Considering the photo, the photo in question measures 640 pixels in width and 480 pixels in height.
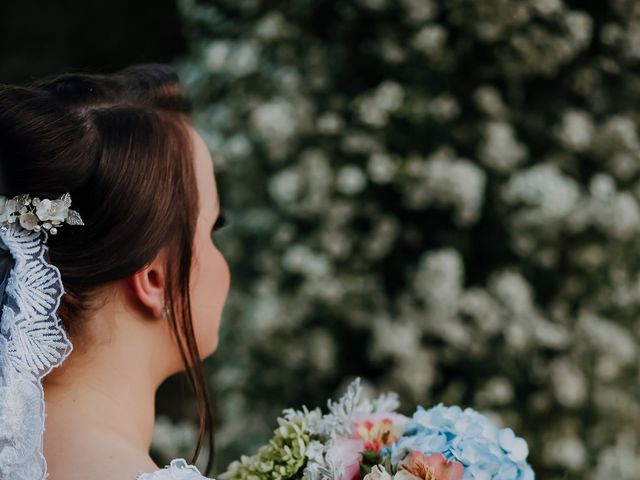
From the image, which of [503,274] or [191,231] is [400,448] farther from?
[503,274]

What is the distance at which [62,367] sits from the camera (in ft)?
4.78

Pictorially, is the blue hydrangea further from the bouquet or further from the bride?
the bride

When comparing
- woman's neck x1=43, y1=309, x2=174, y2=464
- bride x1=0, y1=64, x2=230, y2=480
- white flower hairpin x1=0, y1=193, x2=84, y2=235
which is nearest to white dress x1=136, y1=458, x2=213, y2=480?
bride x1=0, y1=64, x2=230, y2=480

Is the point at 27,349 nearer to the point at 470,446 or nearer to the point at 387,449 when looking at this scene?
the point at 387,449

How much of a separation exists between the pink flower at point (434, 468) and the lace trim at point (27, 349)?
1.81 feet

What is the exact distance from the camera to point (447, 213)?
10.4ft

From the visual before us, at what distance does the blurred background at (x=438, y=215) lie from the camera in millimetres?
2971

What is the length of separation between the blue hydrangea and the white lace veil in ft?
1.79

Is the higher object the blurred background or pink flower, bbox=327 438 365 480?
pink flower, bbox=327 438 365 480

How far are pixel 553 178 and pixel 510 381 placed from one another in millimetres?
705

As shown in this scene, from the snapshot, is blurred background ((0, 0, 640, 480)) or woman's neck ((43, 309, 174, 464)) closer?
woman's neck ((43, 309, 174, 464))

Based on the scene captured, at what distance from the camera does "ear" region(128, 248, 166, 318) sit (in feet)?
4.90

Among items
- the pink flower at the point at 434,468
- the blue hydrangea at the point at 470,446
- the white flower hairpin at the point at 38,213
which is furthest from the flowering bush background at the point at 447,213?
the white flower hairpin at the point at 38,213

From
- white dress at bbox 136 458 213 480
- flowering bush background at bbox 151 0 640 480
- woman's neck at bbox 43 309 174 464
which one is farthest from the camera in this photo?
flowering bush background at bbox 151 0 640 480
